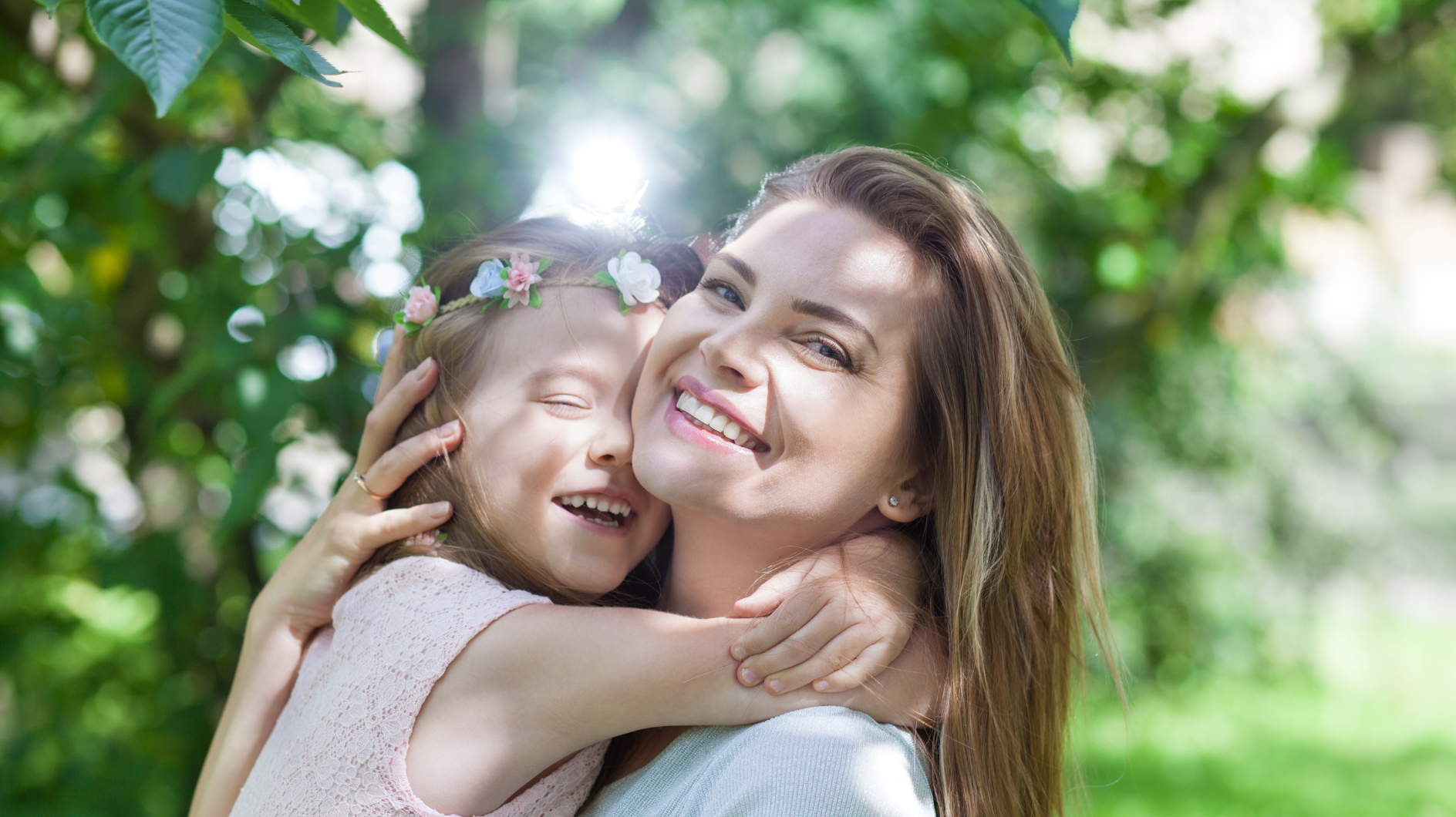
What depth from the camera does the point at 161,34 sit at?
0.91 m

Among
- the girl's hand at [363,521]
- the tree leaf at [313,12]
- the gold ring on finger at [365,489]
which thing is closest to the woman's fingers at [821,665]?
the girl's hand at [363,521]

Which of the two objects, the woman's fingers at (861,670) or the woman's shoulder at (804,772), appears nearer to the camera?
the woman's shoulder at (804,772)

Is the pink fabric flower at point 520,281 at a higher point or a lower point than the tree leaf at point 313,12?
lower

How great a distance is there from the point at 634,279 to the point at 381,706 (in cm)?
77

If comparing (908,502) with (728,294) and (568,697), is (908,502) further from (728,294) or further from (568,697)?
(568,697)

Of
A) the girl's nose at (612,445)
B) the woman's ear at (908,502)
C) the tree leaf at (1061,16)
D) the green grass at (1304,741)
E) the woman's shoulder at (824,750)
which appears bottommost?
the green grass at (1304,741)

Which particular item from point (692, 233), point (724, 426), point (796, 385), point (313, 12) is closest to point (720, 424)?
point (724, 426)

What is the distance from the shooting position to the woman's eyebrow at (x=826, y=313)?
143cm

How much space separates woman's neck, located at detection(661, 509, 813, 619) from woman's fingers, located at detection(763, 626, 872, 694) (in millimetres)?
215

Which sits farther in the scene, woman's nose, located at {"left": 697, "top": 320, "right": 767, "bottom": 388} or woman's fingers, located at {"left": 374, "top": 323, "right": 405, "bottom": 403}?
woman's fingers, located at {"left": 374, "top": 323, "right": 405, "bottom": 403}

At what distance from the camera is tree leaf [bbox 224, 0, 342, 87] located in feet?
3.23

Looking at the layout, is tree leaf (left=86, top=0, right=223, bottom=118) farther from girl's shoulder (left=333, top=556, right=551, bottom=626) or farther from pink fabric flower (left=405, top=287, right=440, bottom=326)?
pink fabric flower (left=405, top=287, right=440, bottom=326)

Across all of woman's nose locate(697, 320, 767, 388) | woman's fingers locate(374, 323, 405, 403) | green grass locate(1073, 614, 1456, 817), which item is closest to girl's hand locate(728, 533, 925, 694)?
woman's nose locate(697, 320, 767, 388)

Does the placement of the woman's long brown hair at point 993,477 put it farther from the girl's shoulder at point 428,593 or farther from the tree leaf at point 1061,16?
the girl's shoulder at point 428,593
